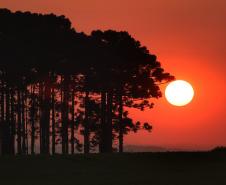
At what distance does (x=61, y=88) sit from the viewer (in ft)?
243

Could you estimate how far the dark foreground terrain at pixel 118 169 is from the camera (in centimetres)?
3525

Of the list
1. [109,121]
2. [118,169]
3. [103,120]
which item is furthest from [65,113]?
[118,169]

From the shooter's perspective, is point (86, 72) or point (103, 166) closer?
point (103, 166)

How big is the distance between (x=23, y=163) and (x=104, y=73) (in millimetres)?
30642

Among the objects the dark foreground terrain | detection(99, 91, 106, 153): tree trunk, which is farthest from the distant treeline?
the dark foreground terrain

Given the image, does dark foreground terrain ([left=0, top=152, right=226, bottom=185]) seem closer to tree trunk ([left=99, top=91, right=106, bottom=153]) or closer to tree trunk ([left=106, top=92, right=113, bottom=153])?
tree trunk ([left=106, top=92, right=113, bottom=153])

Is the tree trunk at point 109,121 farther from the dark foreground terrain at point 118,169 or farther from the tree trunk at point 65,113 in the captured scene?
the dark foreground terrain at point 118,169

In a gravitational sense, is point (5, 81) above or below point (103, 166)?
above

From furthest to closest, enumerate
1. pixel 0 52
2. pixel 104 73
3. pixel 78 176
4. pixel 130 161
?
pixel 104 73 < pixel 0 52 < pixel 130 161 < pixel 78 176

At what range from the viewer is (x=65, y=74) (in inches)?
2852

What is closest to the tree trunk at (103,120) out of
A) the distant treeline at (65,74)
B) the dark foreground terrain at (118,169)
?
the distant treeline at (65,74)

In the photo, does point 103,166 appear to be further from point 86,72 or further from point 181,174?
point 86,72

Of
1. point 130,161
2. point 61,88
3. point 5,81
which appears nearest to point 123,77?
point 61,88

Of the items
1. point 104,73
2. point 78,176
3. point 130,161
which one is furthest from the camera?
point 104,73
